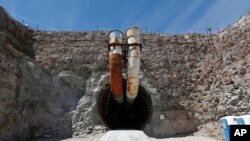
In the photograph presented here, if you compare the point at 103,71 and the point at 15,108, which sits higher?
the point at 103,71

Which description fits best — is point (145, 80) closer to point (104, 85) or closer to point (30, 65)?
point (104, 85)

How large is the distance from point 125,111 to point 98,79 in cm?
486

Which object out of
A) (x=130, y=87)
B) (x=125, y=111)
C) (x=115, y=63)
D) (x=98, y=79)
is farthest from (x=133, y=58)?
(x=125, y=111)

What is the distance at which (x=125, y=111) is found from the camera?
2031 cm

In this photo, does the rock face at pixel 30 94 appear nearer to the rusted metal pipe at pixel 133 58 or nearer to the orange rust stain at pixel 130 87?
the orange rust stain at pixel 130 87

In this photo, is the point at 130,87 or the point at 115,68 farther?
the point at 130,87

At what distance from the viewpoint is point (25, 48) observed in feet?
55.1

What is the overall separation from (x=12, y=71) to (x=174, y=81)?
797cm

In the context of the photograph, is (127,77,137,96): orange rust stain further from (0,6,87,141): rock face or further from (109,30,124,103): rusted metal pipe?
(0,6,87,141): rock face

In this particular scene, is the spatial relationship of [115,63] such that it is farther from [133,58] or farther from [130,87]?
[130,87]

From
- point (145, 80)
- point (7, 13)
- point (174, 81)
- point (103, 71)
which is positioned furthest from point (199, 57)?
point (7, 13)

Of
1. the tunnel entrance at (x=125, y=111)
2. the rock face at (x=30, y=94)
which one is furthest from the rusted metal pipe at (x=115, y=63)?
the rock face at (x=30, y=94)

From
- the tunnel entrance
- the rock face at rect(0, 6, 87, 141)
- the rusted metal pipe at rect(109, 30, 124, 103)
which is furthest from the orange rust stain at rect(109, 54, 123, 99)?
the rock face at rect(0, 6, 87, 141)

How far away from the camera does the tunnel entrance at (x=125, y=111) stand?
54.8ft
